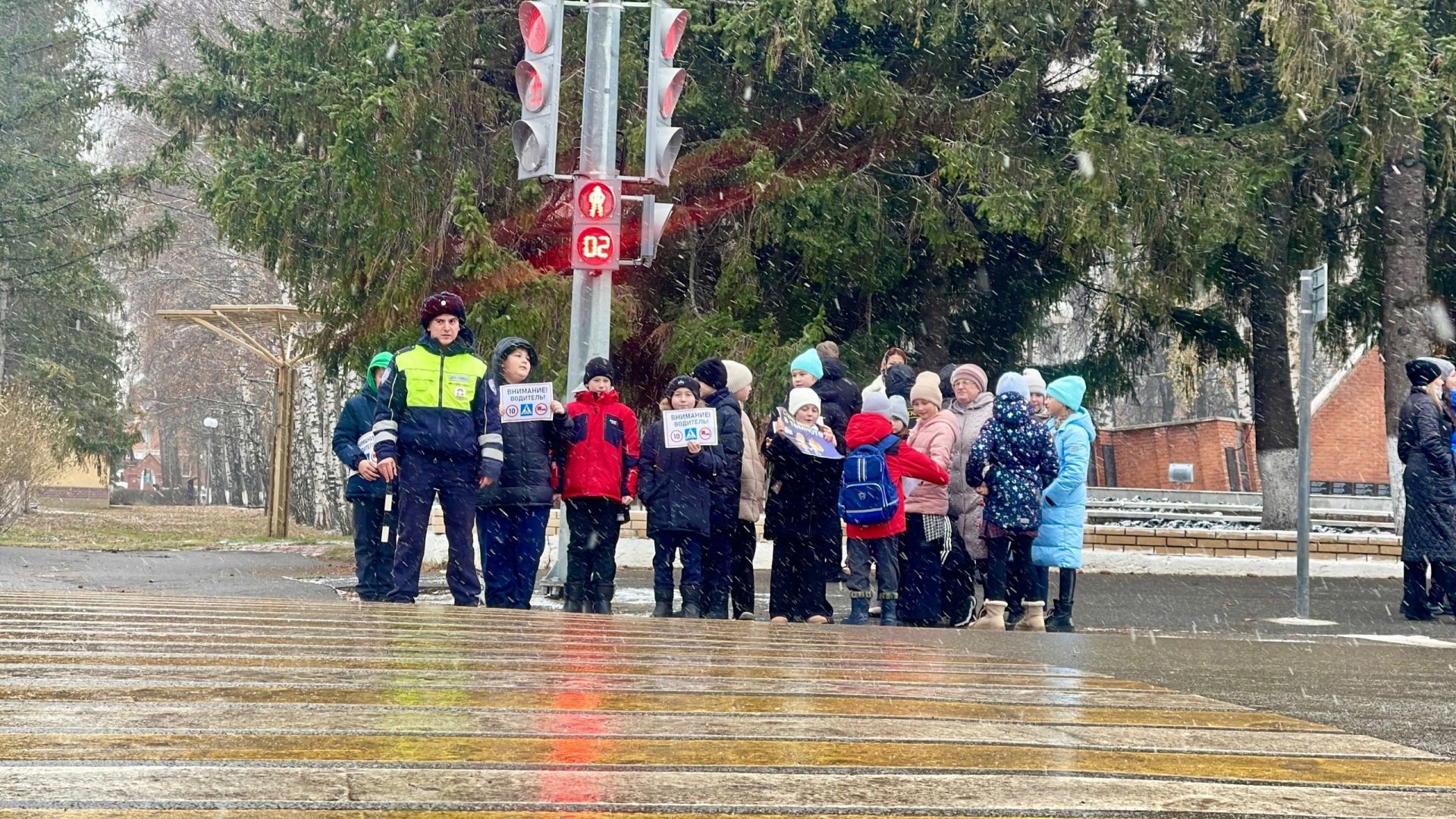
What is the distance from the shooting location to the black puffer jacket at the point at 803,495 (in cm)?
1049

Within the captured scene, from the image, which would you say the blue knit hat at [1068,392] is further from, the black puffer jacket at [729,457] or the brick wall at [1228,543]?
the brick wall at [1228,543]

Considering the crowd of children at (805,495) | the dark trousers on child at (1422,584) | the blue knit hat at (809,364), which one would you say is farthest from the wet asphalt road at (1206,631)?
the blue knit hat at (809,364)

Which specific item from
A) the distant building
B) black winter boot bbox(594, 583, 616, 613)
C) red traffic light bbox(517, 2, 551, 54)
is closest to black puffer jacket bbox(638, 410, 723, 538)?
black winter boot bbox(594, 583, 616, 613)

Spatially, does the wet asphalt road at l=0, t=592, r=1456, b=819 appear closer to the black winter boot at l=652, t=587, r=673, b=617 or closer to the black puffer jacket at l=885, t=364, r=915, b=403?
the black winter boot at l=652, t=587, r=673, b=617

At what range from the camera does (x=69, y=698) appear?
3.52 m

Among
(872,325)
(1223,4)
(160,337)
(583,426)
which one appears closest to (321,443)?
(160,337)

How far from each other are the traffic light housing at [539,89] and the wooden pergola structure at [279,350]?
32.8 ft

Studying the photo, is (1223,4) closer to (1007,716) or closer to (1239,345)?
(1239,345)

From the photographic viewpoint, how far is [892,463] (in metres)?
10.6

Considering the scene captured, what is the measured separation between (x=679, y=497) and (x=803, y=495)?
0.75 m

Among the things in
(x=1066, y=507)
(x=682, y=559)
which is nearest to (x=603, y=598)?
(x=682, y=559)

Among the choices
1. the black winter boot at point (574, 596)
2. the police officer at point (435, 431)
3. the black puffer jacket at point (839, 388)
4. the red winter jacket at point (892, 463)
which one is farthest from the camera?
the black puffer jacket at point (839, 388)

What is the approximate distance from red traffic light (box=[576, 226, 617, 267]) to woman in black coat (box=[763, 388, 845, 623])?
2.18 meters

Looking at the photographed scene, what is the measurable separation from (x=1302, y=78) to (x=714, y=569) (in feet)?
29.2
